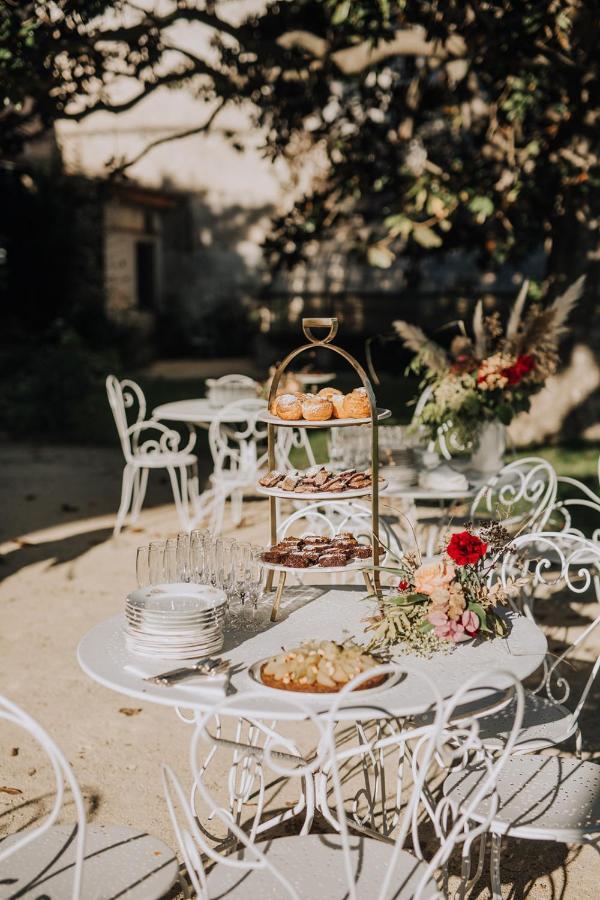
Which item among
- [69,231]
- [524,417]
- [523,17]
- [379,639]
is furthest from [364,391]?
[69,231]

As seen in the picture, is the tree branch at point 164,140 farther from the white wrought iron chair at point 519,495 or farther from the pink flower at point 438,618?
the pink flower at point 438,618

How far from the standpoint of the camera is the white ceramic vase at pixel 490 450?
18.8ft

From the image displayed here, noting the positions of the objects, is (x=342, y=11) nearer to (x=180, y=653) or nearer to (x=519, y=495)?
(x=519, y=495)

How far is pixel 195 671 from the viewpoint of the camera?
8.85 ft

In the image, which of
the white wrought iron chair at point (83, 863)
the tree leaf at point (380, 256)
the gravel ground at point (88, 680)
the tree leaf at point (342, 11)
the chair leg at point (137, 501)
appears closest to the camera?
the white wrought iron chair at point (83, 863)

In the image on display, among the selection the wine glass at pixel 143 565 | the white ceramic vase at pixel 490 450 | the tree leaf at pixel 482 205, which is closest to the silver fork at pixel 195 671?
the wine glass at pixel 143 565

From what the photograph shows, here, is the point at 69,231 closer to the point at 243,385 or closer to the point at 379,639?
the point at 243,385

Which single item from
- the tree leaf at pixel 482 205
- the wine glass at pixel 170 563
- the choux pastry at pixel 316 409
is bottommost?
the wine glass at pixel 170 563

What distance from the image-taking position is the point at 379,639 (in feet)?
9.40

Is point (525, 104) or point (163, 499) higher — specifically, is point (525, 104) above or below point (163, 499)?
above

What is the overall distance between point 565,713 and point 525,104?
299 inches

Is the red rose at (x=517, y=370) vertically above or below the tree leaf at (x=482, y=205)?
below

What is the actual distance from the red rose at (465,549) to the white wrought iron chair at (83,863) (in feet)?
3.44

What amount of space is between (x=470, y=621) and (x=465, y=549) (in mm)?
193
